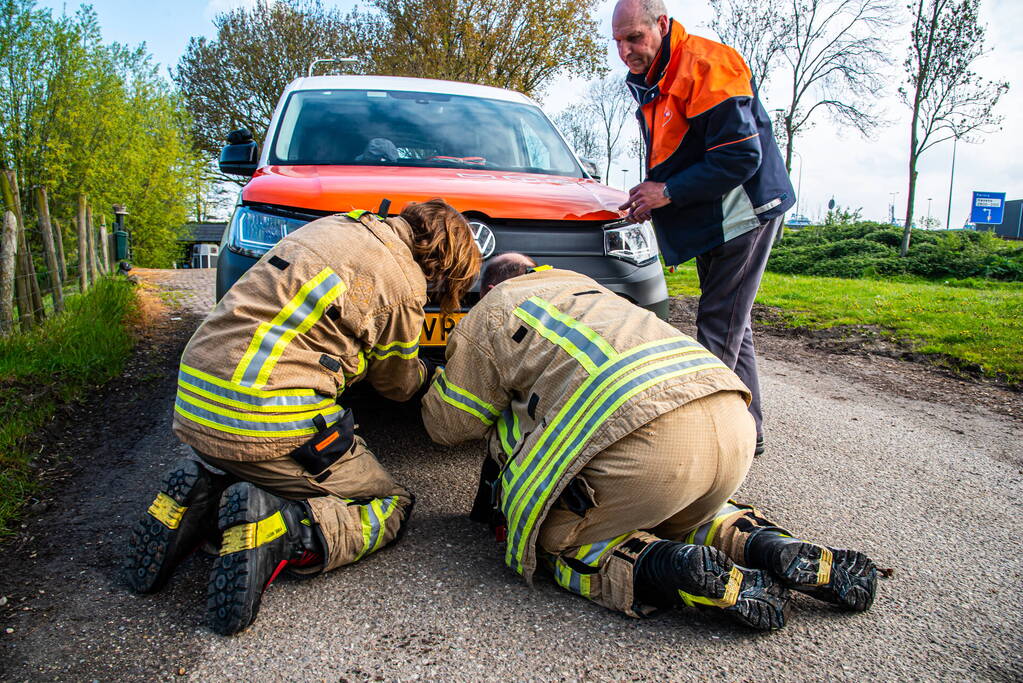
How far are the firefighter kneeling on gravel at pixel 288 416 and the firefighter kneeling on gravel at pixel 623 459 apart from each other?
367 millimetres

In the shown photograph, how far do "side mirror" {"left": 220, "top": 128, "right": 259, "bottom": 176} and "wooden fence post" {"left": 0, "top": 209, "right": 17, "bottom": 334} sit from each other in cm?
198

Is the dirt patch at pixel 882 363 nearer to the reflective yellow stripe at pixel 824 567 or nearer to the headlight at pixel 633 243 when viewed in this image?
the headlight at pixel 633 243

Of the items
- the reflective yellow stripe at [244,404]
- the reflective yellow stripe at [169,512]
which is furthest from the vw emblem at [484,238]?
the reflective yellow stripe at [169,512]

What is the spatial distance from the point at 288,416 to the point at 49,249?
214 inches

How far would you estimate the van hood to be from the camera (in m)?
3.19

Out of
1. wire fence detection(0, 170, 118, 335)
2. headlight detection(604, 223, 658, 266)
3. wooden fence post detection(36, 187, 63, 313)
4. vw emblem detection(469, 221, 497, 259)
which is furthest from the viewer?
wooden fence post detection(36, 187, 63, 313)

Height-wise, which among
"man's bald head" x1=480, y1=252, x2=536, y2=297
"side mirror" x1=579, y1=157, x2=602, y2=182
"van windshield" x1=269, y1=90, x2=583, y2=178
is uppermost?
"van windshield" x1=269, y1=90, x2=583, y2=178

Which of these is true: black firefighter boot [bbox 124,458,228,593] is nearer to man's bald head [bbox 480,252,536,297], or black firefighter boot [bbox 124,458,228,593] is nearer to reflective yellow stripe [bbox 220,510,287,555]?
reflective yellow stripe [bbox 220,510,287,555]

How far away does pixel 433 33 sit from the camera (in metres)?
20.8

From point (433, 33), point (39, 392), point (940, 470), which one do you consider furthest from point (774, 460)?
point (433, 33)

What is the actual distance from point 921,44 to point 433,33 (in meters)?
12.4

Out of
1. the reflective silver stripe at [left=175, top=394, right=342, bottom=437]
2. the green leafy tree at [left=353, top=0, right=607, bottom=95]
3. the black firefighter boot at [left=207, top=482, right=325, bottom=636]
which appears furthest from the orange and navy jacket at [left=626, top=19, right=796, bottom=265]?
the green leafy tree at [left=353, top=0, right=607, bottom=95]

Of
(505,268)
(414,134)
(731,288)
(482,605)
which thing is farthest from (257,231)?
(731,288)

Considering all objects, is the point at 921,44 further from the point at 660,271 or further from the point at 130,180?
the point at 130,180
